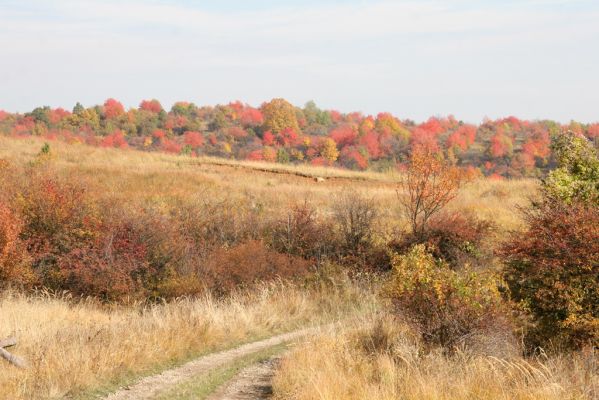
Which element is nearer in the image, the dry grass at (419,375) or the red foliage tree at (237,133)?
the dry grass at (419,375)

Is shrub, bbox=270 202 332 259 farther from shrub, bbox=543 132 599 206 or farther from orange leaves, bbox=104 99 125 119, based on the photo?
orange leaves, bbox=104 99 125 119

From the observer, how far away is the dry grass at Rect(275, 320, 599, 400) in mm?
8883

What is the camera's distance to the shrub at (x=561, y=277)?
10906 mm

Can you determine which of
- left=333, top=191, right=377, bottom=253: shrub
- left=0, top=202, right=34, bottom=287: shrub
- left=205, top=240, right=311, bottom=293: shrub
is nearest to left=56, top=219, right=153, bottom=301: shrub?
left=0, top=202, right=34, bottom=287: shrub

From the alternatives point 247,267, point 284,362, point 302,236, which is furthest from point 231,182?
point 284,362

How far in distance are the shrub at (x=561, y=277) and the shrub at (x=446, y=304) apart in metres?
0.93

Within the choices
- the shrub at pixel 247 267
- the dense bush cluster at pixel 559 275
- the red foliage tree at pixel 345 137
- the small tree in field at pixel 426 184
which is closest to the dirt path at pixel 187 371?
the dense bush cluster at pixel 559 275

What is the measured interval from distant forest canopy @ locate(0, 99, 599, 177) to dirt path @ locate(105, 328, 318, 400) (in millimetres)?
78492

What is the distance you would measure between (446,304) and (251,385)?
3348 mm

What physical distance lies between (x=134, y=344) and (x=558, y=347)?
7038 mm

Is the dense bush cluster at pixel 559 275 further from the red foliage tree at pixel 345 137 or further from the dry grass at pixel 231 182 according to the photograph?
the red foliage tree at pixel 345 137

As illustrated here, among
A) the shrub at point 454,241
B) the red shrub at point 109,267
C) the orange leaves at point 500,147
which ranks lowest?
the red shrub at point 109,267

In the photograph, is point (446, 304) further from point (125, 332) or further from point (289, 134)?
point (289, 134)

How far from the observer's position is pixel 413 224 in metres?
29.1
